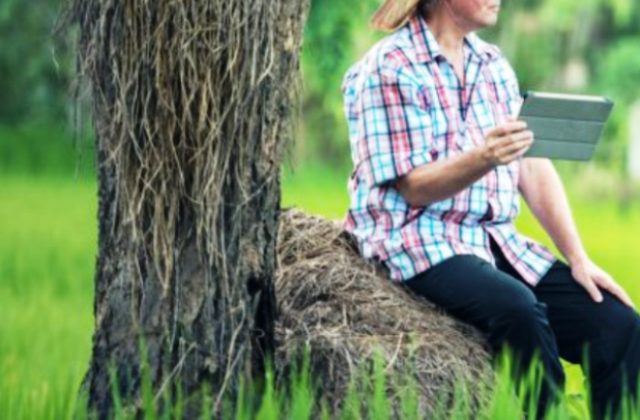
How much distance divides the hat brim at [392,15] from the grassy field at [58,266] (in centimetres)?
46

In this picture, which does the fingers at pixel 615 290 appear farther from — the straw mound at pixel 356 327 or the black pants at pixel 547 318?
the straw mound at pixel 356 327

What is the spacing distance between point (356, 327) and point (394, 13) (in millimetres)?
885

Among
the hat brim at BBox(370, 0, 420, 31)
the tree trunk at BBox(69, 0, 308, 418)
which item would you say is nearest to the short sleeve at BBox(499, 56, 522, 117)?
the hat brim at BBox(370, 0, 420, 31)

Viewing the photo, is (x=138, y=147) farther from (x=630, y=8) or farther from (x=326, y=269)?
(x=630, y=8)

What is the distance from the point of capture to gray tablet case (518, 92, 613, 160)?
5309mm

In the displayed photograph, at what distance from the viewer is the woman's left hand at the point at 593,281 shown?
5758mm

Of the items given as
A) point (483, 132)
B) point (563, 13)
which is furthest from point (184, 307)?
point (563, 13)

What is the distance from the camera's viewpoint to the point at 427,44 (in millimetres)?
5645

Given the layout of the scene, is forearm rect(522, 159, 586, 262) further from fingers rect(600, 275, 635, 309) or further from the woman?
fingers rect(600, 275, 635, 309)

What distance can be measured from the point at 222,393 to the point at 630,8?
20173mm

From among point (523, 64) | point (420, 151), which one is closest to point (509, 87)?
point (420, 151)

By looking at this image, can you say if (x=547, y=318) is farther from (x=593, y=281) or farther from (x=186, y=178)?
(x=186, y=178)

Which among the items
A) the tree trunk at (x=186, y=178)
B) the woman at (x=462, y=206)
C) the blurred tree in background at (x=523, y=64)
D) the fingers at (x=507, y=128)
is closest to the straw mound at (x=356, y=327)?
the woman at (x=462, y=206)

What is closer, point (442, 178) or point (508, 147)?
point (508, 147)
